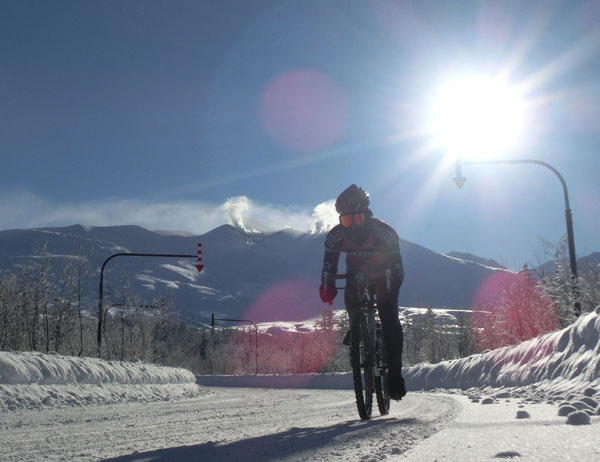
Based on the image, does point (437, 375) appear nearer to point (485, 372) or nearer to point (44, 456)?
point (485, 372)

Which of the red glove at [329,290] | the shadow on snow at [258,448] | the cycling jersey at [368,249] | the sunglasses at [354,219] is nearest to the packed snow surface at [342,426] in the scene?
the shadow on snow at [258,448]

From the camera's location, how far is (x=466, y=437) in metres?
3.12

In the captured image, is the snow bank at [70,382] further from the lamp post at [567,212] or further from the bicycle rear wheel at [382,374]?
the lamp post at [567,212]

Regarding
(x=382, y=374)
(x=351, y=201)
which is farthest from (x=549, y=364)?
(x=351, y=201)

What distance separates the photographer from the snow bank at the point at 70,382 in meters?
7.45

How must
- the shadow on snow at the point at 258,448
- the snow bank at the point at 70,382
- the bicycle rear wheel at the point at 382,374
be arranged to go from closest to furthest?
1. the shadow on snow at the point at 258,448
2. the bicycle rear wheel at the point at 382,374
3. the snow bank at the point at 70,382

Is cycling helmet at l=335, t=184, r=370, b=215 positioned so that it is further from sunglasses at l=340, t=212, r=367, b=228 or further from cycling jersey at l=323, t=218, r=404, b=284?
cycling jersey at l=323, t=218, r=404, b=284

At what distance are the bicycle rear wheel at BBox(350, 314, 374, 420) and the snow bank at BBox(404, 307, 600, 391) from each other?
2.44m

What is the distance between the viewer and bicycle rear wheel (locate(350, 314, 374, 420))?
15.7 ft

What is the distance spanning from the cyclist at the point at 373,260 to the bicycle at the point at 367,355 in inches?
3.6

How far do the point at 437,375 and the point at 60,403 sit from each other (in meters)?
9.76

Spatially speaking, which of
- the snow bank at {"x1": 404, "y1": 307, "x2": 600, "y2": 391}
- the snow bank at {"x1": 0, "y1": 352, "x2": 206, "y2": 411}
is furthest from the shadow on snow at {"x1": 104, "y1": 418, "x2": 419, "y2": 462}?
the snow bank at {"x1": 0, "y1": 352, "x2": 206, "y2": 411}

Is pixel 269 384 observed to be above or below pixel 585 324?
below

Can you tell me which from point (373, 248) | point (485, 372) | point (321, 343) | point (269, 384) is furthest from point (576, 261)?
point (321, 343)
